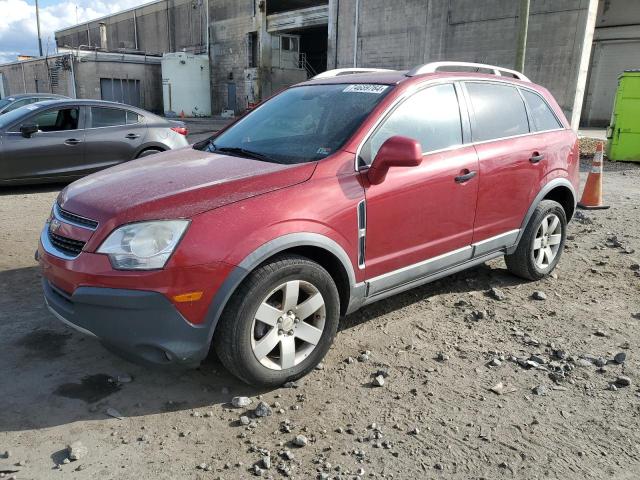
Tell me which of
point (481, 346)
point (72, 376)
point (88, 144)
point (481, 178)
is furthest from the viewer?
point (88, 144)

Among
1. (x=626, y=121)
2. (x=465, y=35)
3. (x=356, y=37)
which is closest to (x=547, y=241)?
(x=626, y=121)

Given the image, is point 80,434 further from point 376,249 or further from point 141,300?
point 376,249

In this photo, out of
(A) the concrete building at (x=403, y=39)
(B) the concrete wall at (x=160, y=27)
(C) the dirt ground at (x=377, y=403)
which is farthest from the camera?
(B) the concrete wall at (x=160, y=27)

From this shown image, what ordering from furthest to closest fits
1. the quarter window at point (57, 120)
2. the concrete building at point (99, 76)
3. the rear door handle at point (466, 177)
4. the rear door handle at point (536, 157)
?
the concrete building at point (99, 76)
the quarter window at point (57, 120)
the rear door handle at point (536, 157)
the rear door handle at point (466, 177)

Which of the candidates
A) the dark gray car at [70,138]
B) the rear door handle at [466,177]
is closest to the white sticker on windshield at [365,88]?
the rear door handle at [466,177]

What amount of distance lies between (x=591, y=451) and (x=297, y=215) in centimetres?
189

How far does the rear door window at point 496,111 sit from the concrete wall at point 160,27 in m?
38.1

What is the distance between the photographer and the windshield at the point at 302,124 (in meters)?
3.35

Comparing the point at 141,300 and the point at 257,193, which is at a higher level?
the point at 257,193

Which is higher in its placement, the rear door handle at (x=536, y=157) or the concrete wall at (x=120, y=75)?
the concrete wall at (x=120, y=75)

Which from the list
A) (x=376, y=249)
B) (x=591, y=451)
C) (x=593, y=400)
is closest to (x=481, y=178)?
(x=376, y=249)

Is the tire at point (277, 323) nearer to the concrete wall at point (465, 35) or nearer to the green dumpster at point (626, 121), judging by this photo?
the green dumpster at point (626, 121)

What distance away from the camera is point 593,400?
2.97 m

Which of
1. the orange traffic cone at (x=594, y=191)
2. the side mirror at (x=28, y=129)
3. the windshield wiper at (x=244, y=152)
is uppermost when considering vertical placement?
the windshield wiper at (x=244, y=152)
